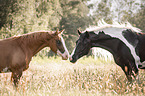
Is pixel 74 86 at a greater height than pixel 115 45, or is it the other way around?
pixel 115 45

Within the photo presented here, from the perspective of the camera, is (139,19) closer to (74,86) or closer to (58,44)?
(74,86)

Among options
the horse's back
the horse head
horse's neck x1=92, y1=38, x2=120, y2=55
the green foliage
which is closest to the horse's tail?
horse's neck x1=92, y1=38, x2=120, y2=55

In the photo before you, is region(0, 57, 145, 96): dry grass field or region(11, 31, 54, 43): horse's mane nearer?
region(0, 57, 145, 96): dry grass field

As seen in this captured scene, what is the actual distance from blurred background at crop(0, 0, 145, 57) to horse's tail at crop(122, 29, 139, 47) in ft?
20.2

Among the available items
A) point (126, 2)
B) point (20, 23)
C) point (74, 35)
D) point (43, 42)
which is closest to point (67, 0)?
point (74, 35)

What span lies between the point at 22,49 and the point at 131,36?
3.33 meters

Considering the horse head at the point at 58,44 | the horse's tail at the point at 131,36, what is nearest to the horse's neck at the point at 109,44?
the horse's tail at the point at 131,36

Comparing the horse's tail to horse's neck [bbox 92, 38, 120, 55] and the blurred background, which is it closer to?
horse's neck [bbox 92, 38, 120, 55]

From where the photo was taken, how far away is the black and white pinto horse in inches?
180

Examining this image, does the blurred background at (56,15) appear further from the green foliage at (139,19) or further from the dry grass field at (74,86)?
the dry grass field at (74,86)

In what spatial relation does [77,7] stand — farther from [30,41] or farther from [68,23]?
[30,41]

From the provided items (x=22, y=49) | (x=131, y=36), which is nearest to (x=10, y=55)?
(x=22, y=49)

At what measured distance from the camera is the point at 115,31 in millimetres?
4922

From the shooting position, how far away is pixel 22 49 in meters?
4.83
